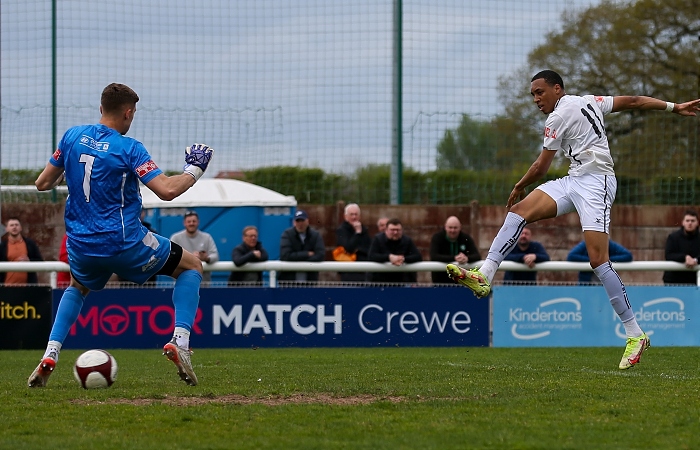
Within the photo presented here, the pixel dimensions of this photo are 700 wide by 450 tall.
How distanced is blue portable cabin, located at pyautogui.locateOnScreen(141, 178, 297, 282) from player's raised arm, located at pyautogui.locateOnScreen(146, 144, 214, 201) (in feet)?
31.4

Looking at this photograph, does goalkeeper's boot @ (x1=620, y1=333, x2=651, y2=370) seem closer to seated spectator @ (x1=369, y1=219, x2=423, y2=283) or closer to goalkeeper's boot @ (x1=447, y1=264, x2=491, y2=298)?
goalkeeper's boot @ (x1=447, y1=264, x2=491, y2=298)

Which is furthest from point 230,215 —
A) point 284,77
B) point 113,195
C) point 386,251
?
point 113,195

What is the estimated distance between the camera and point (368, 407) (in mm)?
6141

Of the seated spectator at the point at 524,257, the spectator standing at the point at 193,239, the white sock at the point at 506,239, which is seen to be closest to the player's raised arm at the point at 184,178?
the white sock at the point at 506,239

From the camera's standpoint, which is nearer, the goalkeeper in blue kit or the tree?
the goalkeeper in blue kit

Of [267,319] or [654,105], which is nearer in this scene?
[654,105]

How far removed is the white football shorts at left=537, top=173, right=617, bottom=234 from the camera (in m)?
8.49

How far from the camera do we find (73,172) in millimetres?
7066

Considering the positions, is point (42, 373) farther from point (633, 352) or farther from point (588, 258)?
point (588, 258)

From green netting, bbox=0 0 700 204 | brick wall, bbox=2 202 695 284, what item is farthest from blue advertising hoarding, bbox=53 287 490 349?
brick wall, bbox=2 202 695 284

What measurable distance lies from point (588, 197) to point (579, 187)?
0.44 feet

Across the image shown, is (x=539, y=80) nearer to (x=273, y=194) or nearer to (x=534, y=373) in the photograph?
(x=534, y=373)

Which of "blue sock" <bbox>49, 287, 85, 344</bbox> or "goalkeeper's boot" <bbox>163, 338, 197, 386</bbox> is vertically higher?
"blue sock" <bbox>49, 287, 85, 344</bbox>

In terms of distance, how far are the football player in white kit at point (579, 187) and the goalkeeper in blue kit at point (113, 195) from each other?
2.50m
